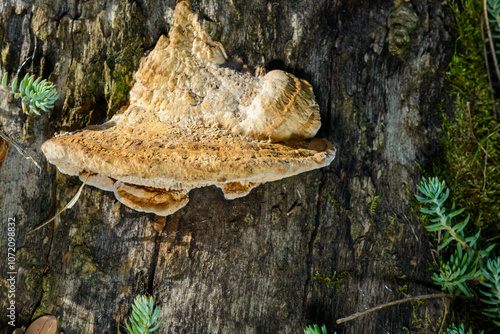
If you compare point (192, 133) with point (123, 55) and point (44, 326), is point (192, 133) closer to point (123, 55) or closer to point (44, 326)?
point (123, 55)

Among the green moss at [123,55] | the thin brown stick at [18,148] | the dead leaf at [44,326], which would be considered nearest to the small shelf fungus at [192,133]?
the green moss at [123,55]

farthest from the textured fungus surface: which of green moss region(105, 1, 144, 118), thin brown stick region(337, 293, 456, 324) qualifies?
thin brown stick region(337, 293, 456, 324)

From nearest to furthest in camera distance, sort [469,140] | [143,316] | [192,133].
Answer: [192,133]
[143,316]
[469,140]

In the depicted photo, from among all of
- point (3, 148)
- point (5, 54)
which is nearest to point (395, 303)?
point (3, 148)

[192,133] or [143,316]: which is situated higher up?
[192,133]

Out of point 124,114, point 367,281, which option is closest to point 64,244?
point 124,114

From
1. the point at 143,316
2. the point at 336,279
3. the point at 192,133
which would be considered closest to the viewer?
the point at 192,133
